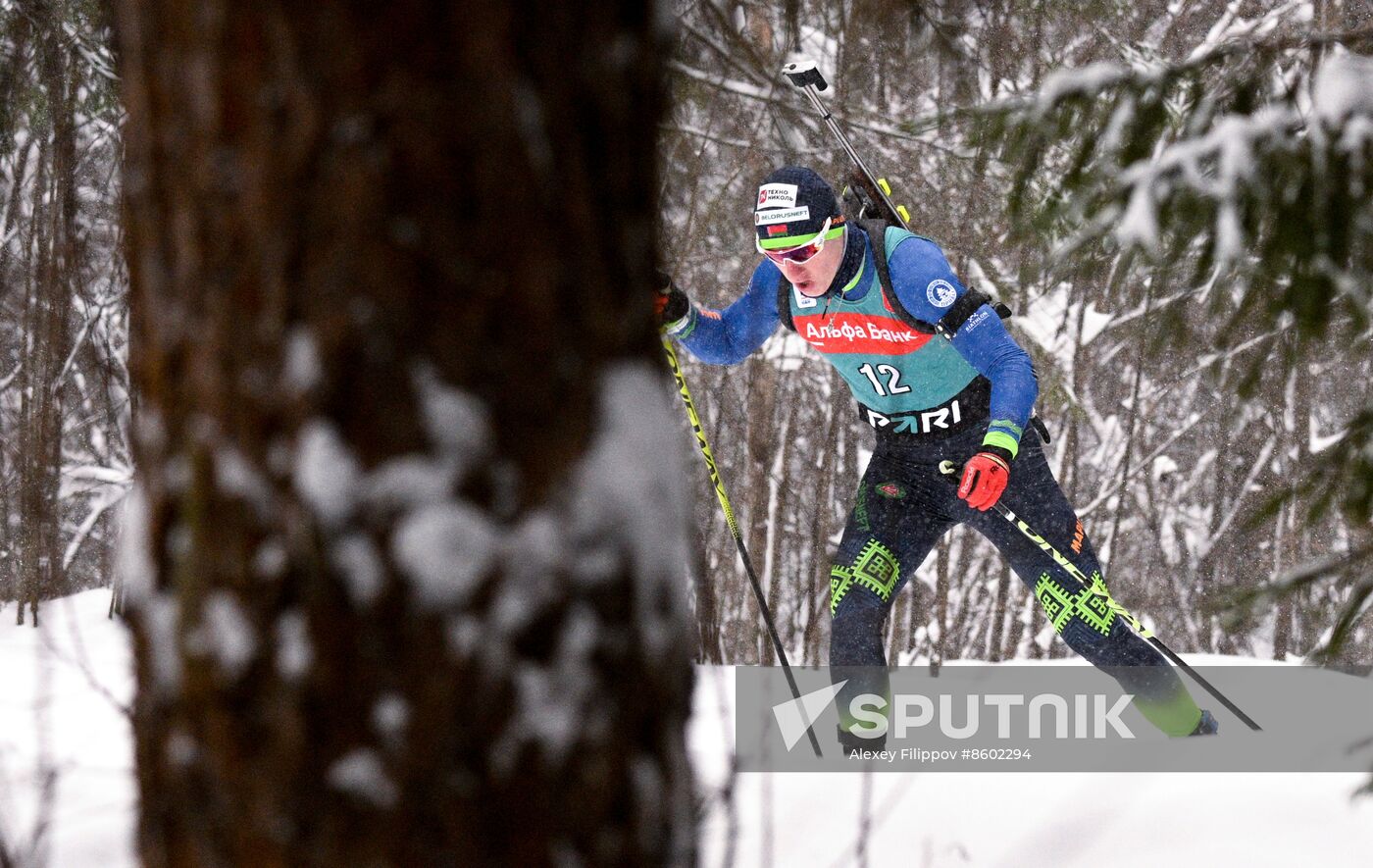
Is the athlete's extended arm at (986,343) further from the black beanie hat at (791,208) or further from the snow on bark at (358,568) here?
the snow on bark at (358,568)

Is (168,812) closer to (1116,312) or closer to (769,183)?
(769,183)

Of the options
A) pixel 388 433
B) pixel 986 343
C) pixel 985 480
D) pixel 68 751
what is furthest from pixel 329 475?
pixel 68 751

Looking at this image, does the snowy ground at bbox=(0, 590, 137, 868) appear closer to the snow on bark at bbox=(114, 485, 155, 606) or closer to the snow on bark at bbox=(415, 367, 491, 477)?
the snow on bark at bbox=(114, 485, 155, 606)

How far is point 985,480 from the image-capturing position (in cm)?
321

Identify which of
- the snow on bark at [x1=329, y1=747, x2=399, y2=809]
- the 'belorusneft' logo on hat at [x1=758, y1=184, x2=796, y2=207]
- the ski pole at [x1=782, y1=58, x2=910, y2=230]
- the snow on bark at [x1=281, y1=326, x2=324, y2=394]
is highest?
the ski pole at [x1=782, y1=58, x2=910, y2=230]

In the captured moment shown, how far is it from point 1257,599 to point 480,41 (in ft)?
5.08

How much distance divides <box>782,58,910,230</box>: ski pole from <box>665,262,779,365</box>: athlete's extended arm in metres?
0.53

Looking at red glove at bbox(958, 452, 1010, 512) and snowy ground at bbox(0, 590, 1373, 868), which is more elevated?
red glove at bbox(958, 452, 1010, 512)

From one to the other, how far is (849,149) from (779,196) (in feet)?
3.54

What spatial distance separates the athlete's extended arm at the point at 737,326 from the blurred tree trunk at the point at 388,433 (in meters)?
3.07

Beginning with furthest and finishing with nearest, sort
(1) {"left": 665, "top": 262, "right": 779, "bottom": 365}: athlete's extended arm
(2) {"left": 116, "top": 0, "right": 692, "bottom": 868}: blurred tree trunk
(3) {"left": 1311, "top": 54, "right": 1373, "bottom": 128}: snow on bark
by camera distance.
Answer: (1) {"left": 665, "top": 262, "right": 779, "bottom": 365}: athlete's extended arm
(3) {"left": 1311, "top": 54, "right": 1373, "bottom": 128}: snow on bark
(2) {"left": 116, "top": 0, "right": 692, "bottom": 868}: blurred tree trunk

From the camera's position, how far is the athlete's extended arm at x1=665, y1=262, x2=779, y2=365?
3996 millimetres

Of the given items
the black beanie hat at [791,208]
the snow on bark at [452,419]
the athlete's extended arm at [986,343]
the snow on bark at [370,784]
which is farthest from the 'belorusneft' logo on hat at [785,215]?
the snow on bark at [370,784]

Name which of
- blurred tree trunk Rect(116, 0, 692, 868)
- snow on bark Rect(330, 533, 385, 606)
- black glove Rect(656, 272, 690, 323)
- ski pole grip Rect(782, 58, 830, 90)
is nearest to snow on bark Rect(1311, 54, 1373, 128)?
blurred tree trunk Rect(116, 0, 692, 868)
